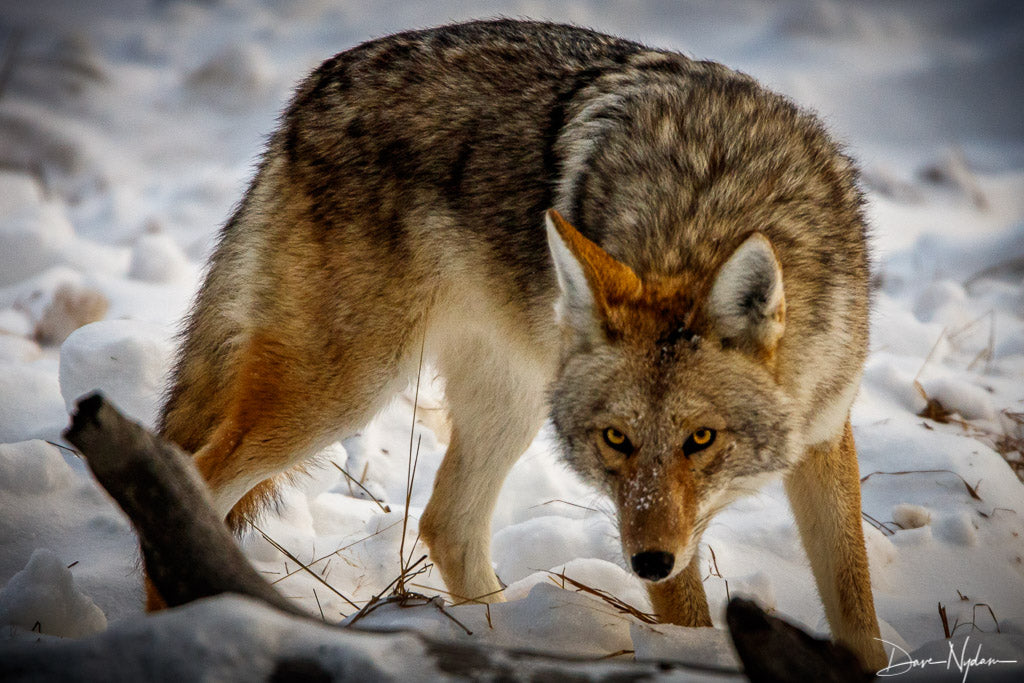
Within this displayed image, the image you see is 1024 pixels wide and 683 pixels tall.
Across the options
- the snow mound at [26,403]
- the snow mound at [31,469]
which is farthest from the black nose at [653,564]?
the snow mound at [26,403]

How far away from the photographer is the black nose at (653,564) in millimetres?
1837

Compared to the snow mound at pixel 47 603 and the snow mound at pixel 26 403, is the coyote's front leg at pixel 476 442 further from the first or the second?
the snow mound at pixel 26 403

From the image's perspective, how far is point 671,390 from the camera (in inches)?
76.0

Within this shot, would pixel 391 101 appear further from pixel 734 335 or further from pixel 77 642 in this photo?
pixel 77 642

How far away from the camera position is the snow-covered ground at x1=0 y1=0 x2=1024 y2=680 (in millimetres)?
2598

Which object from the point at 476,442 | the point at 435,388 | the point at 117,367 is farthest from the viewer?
the point at 435,388

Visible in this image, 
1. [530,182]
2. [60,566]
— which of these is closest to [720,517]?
[530,182]

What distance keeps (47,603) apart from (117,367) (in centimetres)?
144

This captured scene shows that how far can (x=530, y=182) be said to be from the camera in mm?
2607

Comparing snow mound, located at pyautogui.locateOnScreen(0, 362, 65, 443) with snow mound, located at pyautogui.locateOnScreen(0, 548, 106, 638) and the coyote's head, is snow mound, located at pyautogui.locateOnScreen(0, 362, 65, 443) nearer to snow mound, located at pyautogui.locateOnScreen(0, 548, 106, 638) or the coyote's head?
snow mound, located at pyautogui.locateOnScreen(0, 548, 106, 638)

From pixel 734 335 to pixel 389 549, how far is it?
1.69m

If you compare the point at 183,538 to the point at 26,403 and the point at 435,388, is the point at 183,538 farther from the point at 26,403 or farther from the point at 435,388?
the point at 435,388

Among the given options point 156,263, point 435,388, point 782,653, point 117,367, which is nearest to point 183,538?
point 782,653

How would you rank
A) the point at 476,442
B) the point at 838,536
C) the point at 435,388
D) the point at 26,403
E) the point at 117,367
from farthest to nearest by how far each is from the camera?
the point at 435,388, the point at 26,403, the point at 117,367, the point at 476,442, the point at 838,536
